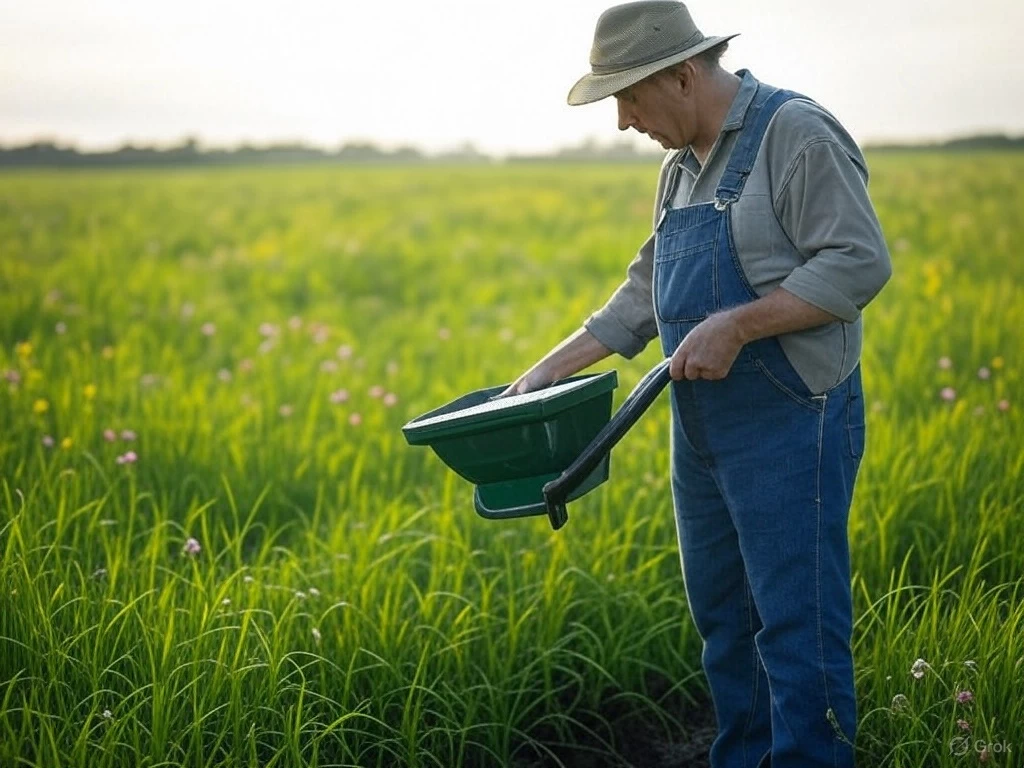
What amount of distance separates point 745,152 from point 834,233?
0.81 feet

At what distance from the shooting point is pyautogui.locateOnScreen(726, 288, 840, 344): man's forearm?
210 cm

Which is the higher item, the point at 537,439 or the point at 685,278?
the point at 685,278

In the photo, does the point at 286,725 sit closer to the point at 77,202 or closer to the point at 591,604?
the point at 591,604

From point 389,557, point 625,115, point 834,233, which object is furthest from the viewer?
point 389,557

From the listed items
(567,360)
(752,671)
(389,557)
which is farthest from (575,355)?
(389,557)

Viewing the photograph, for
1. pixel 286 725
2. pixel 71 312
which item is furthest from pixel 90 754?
pixel 71 312

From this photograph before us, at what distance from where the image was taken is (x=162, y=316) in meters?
7.07

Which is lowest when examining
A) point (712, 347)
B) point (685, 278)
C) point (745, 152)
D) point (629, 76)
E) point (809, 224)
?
point (712, 347)

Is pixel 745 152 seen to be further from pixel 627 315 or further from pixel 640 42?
pixel 627 315

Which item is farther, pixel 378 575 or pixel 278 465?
pixel 278 465

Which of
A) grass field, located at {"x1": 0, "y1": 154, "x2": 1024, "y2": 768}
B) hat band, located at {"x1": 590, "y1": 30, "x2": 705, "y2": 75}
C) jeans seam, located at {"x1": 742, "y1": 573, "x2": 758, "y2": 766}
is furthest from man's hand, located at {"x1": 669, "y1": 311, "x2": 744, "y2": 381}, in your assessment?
grass field, located at {"x1": 0, "y1": 154, "x2": 1024, "y2": 768}

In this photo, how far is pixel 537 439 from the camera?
2213 millimetres

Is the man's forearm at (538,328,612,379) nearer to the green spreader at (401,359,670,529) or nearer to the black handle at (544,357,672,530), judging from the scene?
the green spreader at (401,359,670,529)

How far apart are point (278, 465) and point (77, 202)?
12.3 m
